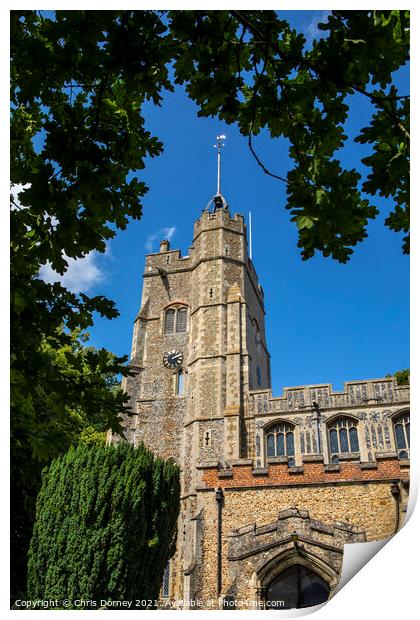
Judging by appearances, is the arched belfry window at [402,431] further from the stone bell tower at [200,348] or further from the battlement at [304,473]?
the battlement at [304,473]

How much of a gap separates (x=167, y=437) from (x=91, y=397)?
15.1m

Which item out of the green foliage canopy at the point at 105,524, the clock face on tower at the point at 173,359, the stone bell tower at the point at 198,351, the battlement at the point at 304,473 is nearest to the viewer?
the green foliage canopy at the point at 105,524

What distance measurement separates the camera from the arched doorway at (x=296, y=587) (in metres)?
5.02

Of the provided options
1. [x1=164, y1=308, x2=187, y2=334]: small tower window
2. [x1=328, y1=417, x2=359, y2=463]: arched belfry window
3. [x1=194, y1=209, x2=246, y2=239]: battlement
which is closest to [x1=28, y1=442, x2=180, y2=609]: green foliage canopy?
[x1=328, y1=417, x2=359, y2=463]: arched belfry window

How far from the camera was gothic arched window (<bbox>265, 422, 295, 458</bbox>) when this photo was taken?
16016 millimetres

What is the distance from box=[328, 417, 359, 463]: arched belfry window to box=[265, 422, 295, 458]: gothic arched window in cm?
124

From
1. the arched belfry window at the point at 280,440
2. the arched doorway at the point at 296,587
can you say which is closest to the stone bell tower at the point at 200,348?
the arched belfry window at the point at 280,440

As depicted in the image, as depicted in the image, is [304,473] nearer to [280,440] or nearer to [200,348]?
[280,440]

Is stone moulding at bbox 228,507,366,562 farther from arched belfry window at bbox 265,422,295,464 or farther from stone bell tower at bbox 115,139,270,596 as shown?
arched belfry window at bbox 265,422,295,464

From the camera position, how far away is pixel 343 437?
51.4 ft

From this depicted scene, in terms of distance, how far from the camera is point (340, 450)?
1550cm

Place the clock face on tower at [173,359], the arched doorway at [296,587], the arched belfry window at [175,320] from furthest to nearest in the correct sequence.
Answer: the arched belfry window at [175,320], the clock face on tower at [173,359], the arched doorway at [296,587]

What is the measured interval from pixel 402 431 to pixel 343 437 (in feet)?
5.78

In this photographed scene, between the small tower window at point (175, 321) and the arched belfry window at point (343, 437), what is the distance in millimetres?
6860
